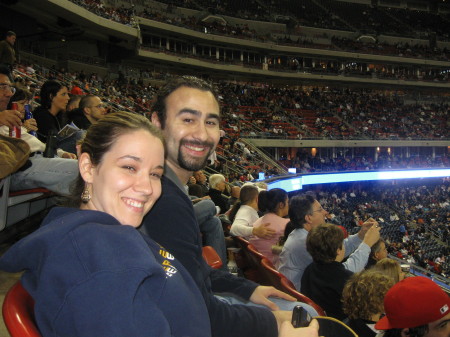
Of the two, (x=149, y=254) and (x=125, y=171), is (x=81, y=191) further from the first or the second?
(x=149, y=254)

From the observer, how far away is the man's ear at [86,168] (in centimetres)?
132

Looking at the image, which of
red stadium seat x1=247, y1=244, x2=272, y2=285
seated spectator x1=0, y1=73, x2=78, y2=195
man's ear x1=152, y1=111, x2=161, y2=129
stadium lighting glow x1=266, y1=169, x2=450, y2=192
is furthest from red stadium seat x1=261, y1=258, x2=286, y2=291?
stadium lighting glow x1=266, y1=169, x2=450, y2=192

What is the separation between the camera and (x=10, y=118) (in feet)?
8.85

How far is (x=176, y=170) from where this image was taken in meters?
1.94

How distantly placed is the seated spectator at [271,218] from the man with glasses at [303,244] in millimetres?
493

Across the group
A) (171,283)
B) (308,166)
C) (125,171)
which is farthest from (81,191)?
(308,166)

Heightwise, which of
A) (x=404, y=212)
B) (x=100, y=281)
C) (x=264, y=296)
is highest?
(x=100, y=281)

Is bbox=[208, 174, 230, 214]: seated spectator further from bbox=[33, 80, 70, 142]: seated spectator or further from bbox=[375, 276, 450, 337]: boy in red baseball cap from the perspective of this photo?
bbox=[375, 276, 450, 337]: boy in red baseball cap

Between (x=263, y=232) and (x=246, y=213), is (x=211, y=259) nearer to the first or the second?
(x=263, y=232)

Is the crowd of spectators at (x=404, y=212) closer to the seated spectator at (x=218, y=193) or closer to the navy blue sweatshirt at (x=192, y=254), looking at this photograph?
the seated spectator at (x=218, y=193)

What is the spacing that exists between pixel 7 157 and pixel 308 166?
73.7 feet

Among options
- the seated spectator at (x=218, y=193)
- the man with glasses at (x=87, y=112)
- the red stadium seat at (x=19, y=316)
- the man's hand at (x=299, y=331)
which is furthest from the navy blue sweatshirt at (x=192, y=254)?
the seated spectator at (x=218, y=193)

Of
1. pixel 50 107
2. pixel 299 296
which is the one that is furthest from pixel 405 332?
pixel 50 107

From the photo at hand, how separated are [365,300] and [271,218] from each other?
5.93 ft
